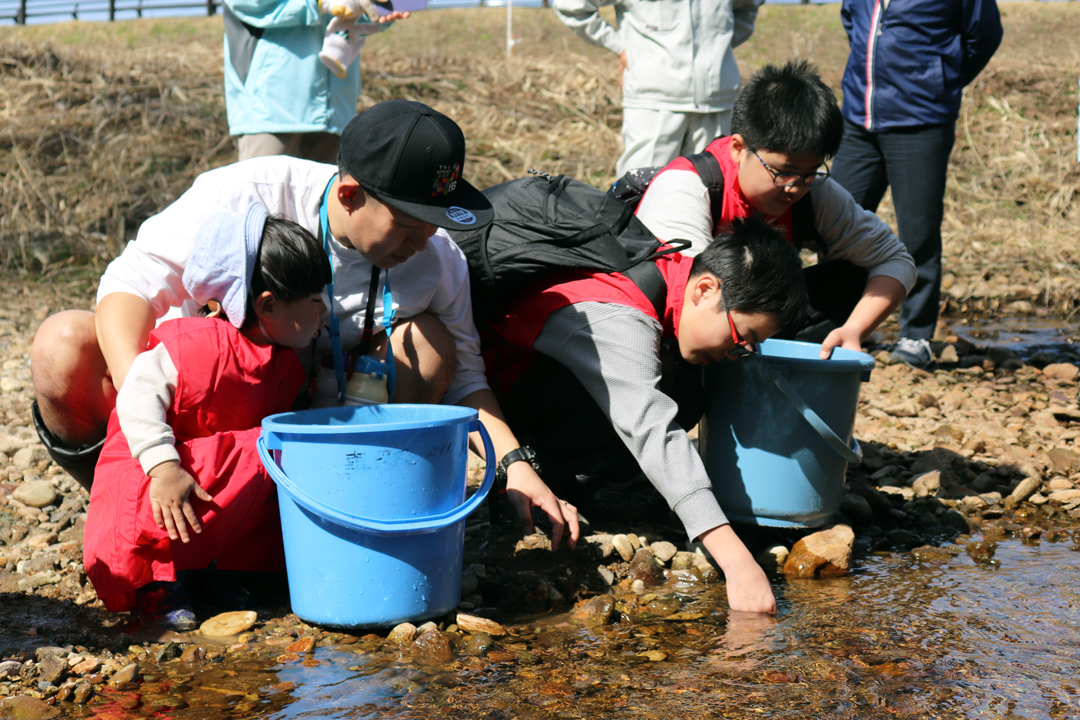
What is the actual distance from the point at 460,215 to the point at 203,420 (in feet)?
2.50

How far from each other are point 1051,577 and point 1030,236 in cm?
535

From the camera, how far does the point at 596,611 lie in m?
2.45

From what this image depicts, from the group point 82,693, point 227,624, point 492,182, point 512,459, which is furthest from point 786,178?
point 492,182

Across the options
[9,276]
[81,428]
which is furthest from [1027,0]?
[81,428]

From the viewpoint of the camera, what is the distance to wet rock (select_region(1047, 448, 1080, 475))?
3537 mm

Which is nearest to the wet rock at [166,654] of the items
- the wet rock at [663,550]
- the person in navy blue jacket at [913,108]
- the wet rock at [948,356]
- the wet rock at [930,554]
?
the wet rock at [663,550]

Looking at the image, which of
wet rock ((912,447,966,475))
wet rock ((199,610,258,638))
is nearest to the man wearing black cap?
wet rock ((199,610,258,638))

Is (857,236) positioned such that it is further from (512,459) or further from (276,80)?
(276,80)

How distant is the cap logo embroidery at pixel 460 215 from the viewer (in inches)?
90.0

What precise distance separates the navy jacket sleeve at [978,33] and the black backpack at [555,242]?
104 inches

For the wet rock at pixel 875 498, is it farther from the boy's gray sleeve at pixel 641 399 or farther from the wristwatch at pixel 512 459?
the wristwatch at pixel 512 459

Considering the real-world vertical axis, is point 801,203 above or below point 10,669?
above

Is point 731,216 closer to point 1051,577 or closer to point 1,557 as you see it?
point 1051,577

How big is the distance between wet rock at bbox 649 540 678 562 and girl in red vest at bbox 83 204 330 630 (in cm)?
111
